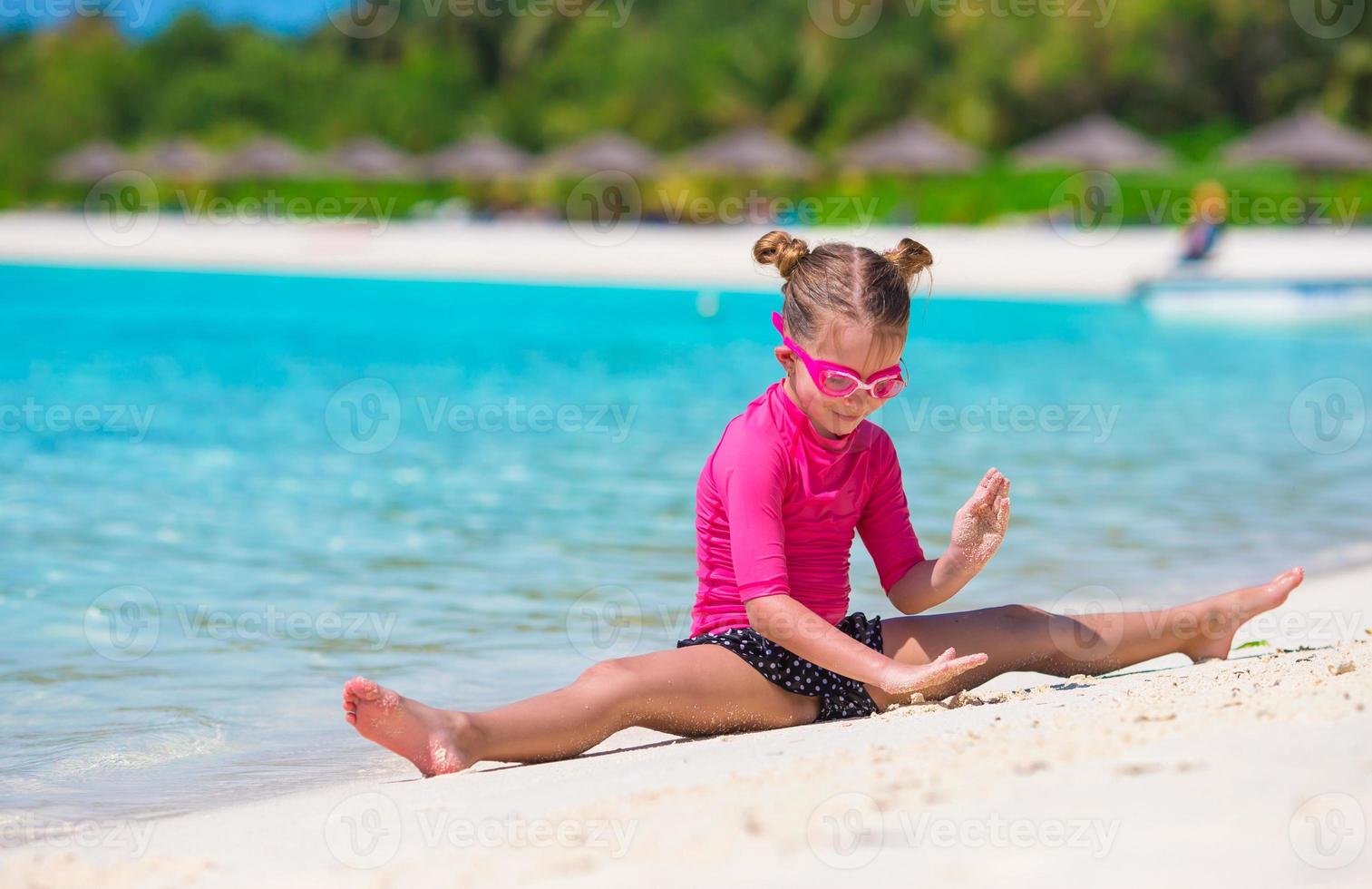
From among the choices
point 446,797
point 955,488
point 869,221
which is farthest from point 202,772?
point 869,221

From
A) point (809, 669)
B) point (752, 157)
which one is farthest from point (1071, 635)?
point (752, 157)

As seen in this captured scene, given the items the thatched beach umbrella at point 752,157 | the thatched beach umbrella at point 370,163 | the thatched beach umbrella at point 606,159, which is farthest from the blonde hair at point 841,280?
the thatched beach umbrella at point 370,163

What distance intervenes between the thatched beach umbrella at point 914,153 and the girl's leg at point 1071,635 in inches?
1219

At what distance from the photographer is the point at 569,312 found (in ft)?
78.2

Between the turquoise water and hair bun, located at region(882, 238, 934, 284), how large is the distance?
5.75 feet

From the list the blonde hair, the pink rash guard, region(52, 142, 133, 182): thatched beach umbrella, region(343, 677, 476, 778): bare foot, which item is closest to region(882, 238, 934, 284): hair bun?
the blonde hair

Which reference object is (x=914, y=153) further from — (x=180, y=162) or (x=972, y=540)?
(x=972, y=540)

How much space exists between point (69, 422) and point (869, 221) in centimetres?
2451

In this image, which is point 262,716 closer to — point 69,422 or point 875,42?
point 69,422

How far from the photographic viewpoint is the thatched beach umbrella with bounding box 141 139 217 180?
40812 mm

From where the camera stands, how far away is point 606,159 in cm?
3703

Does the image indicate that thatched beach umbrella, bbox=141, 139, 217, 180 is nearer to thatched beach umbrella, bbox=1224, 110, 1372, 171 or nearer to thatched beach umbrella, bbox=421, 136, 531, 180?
thatched beach umbrella, bbox=421, 136, 531, 180

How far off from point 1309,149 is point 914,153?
831 centimetres

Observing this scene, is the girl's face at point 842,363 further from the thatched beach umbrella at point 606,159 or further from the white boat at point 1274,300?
the thatched beach umbrella at point 606,159
